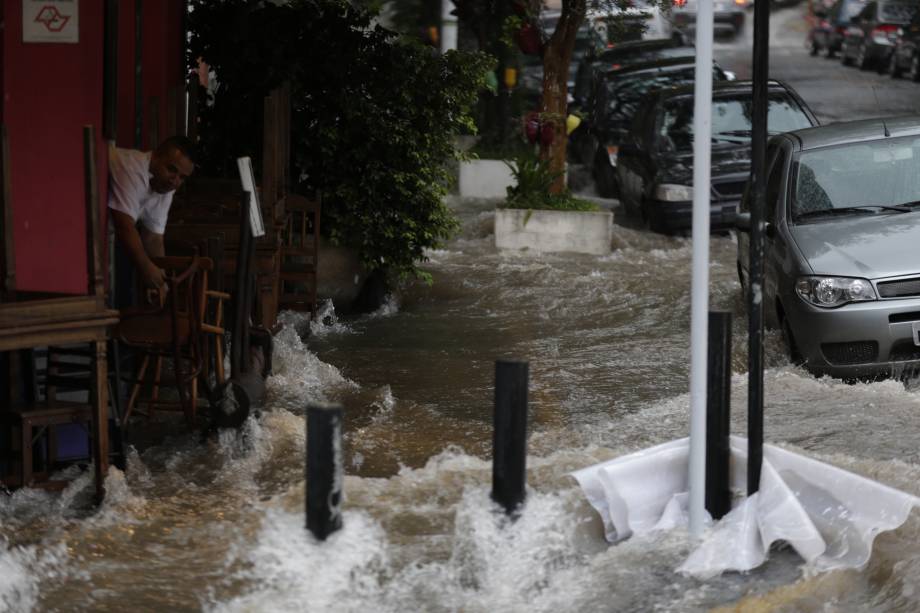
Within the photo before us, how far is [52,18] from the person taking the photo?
289 inches

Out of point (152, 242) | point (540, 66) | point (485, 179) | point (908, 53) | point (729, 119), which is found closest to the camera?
point (152, 242)

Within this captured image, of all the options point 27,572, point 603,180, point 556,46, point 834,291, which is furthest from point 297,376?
point 603,180

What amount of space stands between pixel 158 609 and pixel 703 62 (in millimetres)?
2960

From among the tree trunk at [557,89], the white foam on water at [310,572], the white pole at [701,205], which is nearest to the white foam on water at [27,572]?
the white foam on water at [310,572]

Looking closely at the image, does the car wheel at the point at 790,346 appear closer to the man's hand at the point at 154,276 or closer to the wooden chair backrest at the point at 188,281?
the wooden chair backrest at the point at 188,281

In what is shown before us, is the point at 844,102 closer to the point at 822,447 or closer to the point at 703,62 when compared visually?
the point at 822,447

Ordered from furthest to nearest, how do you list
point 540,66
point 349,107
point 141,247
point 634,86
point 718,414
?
point 540,66 < point 634,86 < point 349,107 < point 141,247 < point 718,414

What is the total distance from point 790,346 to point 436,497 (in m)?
3.52

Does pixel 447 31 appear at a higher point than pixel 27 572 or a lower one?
higher

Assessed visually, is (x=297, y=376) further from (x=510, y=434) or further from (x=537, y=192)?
(x=537, y=192)

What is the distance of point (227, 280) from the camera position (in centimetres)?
898

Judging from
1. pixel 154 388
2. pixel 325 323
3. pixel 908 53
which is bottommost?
pixel 325 323

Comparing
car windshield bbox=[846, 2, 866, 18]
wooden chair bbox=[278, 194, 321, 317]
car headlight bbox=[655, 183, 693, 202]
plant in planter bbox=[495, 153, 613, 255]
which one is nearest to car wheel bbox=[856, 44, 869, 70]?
car windshield bbox=[846, 2, 866, 18]

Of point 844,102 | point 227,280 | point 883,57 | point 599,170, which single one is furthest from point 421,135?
point 883,57
